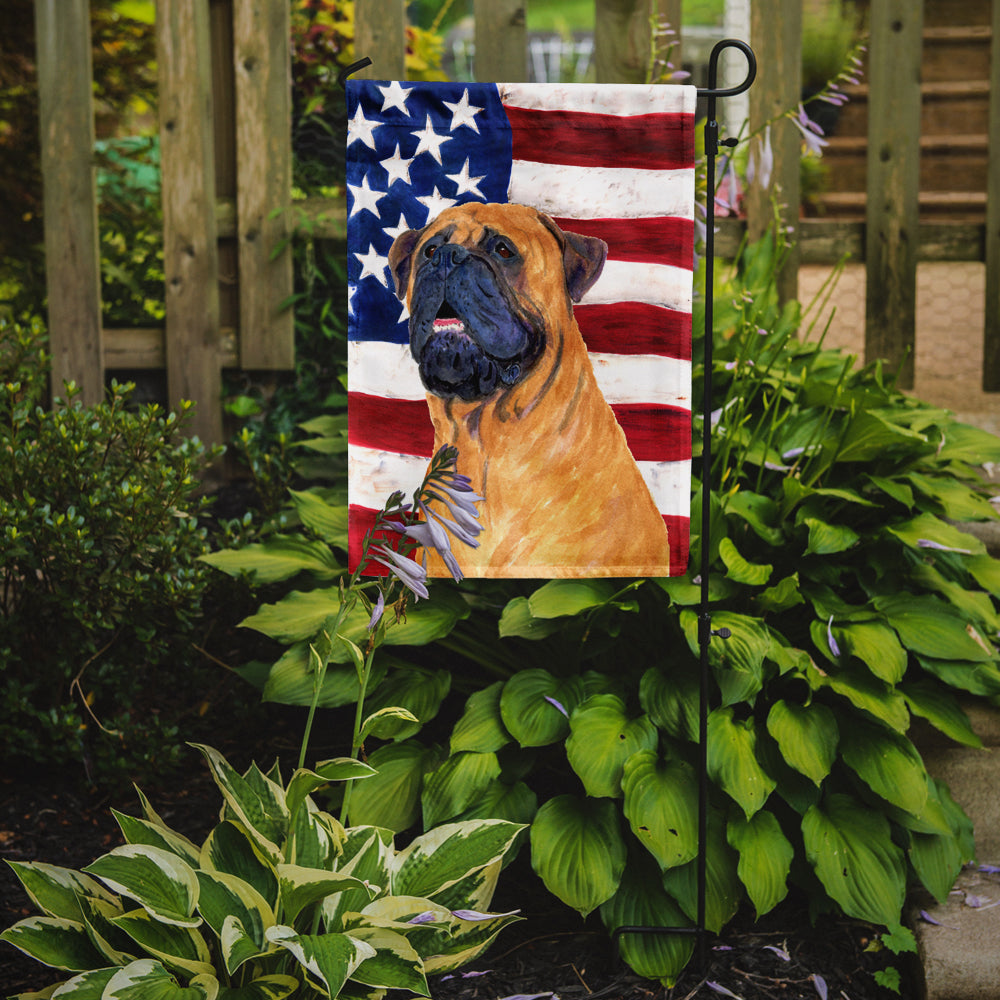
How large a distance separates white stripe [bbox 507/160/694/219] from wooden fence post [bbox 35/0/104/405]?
2.14m

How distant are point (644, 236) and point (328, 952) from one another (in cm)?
142

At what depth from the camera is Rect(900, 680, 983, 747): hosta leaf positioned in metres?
2.24

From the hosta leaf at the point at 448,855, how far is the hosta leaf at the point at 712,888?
1.35 feet

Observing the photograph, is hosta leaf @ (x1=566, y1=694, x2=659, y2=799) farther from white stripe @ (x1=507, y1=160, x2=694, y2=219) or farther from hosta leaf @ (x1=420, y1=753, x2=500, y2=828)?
white stripe @ (x1=507, y1=160, x2=694, y2=219)

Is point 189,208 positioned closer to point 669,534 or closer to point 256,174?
point 256,174

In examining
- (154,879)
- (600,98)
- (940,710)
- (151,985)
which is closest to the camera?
(151,985)

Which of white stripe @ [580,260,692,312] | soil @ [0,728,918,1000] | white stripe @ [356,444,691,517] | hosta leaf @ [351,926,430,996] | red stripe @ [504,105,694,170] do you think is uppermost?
red stripe @ [504,105,694,170]

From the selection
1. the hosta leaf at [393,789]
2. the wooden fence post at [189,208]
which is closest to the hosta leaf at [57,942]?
the hosta leaf at [393,789]

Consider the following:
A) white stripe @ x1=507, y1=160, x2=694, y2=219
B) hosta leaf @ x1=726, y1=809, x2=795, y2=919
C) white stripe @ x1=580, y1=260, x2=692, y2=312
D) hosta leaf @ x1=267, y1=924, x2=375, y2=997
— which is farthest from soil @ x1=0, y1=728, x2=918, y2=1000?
white stripe @ x1=507, y1=160, x2=694, y2=219

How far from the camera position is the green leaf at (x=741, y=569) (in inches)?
87.8

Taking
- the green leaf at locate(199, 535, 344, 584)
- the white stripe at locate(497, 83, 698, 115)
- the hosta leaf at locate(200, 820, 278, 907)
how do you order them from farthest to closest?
the green leaf at locate(199, 535, 344, 584), the white stripe at locate(497, 83, 698, 115), the hosta leaf at locate(200, 820, 278, 907)

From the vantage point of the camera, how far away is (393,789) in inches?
86.0

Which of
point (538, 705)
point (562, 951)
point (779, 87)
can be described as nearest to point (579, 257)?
point (538, 705)

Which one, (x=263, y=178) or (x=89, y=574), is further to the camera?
(x=263, y=178)
